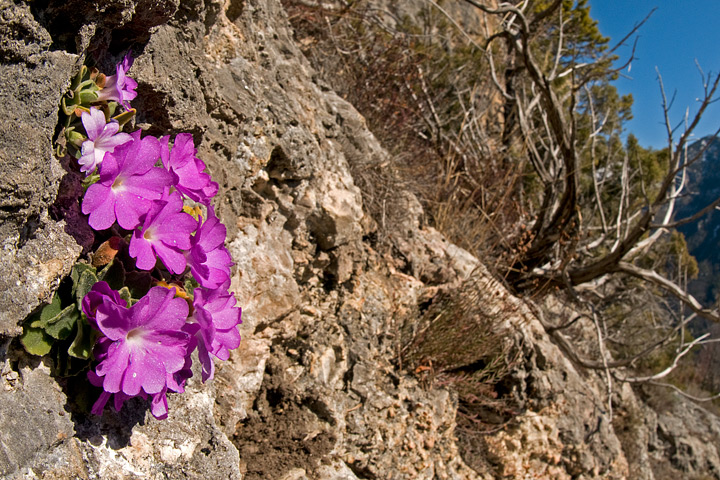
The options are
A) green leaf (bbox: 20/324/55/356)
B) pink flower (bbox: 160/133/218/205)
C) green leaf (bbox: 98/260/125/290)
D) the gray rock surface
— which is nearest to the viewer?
the gray rock surface

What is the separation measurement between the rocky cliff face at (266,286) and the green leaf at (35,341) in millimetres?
32

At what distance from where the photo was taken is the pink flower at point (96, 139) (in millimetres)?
1089

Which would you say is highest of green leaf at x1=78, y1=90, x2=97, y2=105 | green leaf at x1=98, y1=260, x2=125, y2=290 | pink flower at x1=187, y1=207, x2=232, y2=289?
green leaf at x1=78, y1=90, x2=97, y2=105

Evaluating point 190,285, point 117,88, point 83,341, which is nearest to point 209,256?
point 190,285

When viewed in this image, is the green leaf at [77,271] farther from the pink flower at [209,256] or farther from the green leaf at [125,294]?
the pink flower at [209,256]

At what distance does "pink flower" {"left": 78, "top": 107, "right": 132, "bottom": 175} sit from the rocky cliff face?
0.06 metres

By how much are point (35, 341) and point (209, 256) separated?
1.35 feet

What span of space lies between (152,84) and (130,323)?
739 millimetres

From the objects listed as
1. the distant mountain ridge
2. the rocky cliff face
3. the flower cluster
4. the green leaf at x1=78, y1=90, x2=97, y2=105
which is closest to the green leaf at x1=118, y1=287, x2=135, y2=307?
the flower cluster

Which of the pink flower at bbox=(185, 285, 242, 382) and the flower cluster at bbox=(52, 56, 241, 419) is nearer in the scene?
the flower cluster at bbox=(52, 56, 241, 419)

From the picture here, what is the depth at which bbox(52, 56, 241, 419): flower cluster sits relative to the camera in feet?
3.44

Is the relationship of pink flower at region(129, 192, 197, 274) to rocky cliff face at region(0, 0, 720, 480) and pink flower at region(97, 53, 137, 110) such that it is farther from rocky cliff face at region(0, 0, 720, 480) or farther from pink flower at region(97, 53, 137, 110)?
pink flower at region(97, 53, 137, 110)

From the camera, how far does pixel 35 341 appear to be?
3.42 ft

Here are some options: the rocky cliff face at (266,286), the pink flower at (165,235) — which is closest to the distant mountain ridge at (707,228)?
the rocky cliff face at (266,286)
